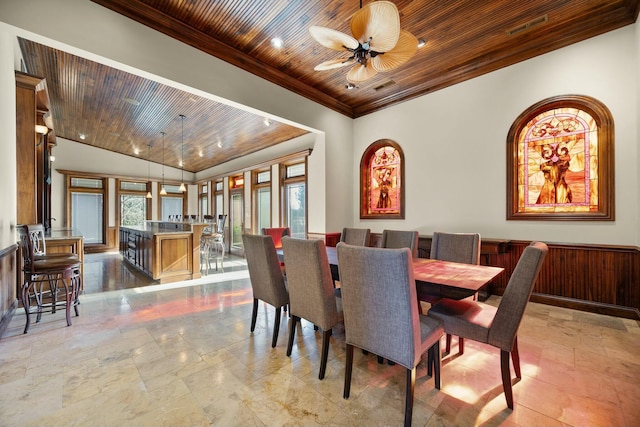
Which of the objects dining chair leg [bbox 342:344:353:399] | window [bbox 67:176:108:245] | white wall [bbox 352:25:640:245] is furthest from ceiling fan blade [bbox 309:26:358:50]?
window [bbox 67:176:108:245]

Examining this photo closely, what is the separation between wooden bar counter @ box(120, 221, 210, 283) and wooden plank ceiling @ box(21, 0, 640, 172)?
2.30 metres

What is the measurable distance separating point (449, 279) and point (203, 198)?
1003 cm

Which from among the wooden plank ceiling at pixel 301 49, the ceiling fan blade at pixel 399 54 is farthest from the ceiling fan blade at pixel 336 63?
the wooden plank ceiling at pixel 301 49

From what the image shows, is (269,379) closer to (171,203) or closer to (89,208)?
(89,208)

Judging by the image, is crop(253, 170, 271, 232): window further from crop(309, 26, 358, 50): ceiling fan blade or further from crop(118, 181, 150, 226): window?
crop(309, 26, 358, 50): ceiling fan blade

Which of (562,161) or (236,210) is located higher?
(562,161)

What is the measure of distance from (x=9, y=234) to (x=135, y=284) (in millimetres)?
1943

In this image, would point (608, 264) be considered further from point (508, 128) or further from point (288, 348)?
point (288, 348)

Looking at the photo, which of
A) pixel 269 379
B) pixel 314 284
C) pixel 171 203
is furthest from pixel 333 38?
pixel 171 203

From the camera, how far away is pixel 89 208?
28.6 ft

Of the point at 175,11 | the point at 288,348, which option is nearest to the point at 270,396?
the point at 288,348

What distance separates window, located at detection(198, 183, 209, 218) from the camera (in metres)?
9.86

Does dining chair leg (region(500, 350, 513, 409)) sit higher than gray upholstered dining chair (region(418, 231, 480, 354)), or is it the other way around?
gray upholstered dining chair (region(418, 231, 480, 354))

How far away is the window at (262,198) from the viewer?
717 cm
